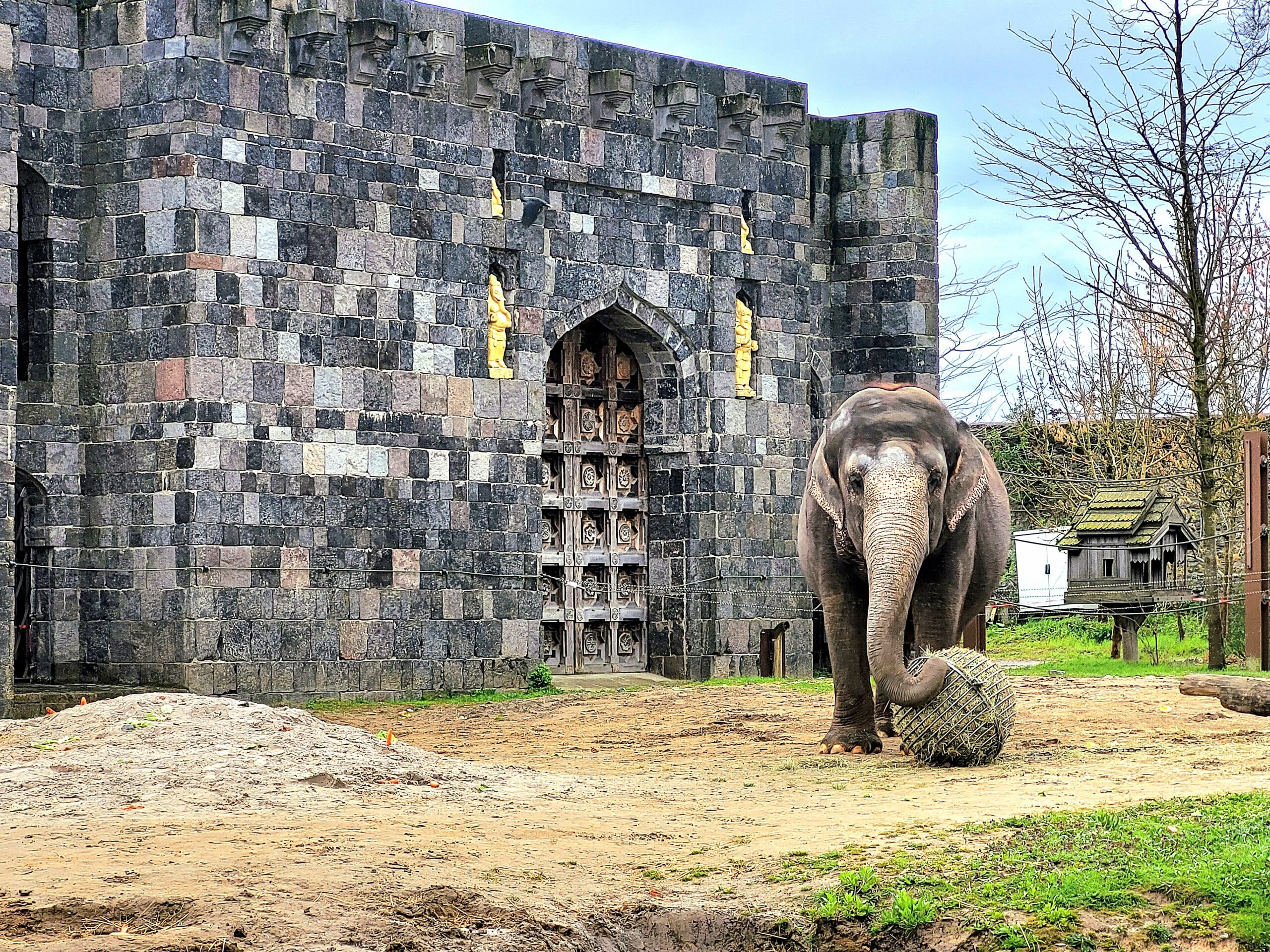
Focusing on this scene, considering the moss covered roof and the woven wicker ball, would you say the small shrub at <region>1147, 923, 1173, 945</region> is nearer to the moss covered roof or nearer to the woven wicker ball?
the woven wicker ball

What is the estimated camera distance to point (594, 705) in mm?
17844

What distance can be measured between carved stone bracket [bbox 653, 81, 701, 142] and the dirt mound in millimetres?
10158

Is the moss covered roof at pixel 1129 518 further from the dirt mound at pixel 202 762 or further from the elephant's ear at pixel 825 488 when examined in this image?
the dirt mound at pixel 202 762

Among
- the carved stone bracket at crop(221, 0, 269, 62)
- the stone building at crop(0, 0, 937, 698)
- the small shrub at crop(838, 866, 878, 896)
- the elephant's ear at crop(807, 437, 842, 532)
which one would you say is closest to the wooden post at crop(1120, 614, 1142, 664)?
the stone building at crop(0, 0, 937, 698)

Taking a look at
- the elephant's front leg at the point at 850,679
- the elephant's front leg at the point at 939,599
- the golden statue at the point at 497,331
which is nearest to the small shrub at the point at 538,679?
the golden statue at the point at 497,331

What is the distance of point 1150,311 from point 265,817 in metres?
14.6

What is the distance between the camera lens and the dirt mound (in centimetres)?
974

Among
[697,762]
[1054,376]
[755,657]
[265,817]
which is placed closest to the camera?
[265,817]

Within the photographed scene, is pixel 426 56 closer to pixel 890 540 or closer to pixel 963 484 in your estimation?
pixel 963 484

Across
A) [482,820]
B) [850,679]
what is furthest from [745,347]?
[482,820]

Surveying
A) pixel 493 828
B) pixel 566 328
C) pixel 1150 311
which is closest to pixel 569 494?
pixel 566 328

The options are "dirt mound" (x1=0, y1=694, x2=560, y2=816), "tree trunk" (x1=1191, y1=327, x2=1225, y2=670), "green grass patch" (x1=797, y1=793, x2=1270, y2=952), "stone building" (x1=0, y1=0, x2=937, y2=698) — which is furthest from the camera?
"tree trunk" (x1=1191, y1=327, x2=1225, y2=670)

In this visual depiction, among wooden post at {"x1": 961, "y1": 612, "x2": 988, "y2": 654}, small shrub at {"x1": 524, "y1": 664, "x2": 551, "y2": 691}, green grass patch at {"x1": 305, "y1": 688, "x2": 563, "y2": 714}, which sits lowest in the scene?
green grass patch at {"x1": 305, "y1": 688, "x2": 563, "y2": 714}

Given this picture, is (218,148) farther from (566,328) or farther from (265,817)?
(265,817)
